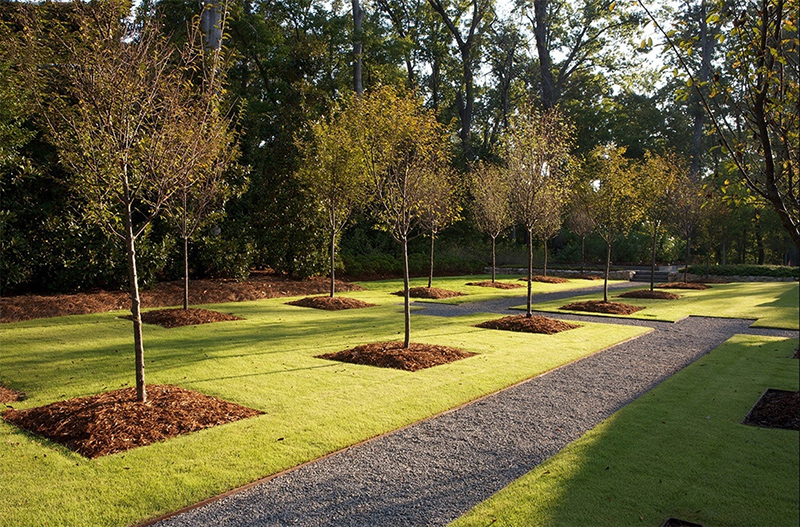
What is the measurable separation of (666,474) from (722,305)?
577 inches

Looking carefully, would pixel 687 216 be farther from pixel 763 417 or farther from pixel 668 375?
A: pixel 763 417

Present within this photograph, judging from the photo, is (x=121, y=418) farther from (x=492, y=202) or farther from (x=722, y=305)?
(x=492, y=202)

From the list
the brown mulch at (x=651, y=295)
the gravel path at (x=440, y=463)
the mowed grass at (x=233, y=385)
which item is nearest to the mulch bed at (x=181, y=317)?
the mowed grass at (x=233, y=385)

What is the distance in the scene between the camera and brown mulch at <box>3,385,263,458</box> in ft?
17.3

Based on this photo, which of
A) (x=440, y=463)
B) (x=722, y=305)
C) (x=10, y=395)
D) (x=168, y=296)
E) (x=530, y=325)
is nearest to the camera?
(x=440, y=463)

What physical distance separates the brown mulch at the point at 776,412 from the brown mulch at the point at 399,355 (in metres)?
4.08

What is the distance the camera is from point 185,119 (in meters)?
6.86

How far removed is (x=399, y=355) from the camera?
900cm

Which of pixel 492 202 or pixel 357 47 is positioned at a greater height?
pixel 357 47

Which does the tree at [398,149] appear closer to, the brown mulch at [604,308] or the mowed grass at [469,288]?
the brown mulch at [604,308]

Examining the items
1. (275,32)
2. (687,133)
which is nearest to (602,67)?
(687,133)

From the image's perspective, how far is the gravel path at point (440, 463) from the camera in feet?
13.2

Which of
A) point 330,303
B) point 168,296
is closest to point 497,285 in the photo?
point 330,303

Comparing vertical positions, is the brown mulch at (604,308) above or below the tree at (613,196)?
below
